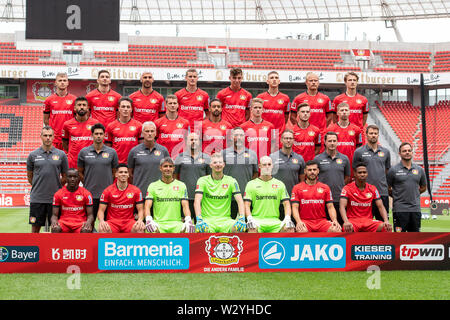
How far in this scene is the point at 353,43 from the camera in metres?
34.1

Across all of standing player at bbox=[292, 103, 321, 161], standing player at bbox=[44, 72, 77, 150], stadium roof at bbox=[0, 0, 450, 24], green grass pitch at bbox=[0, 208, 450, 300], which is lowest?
green grass pitch at bbox=[0, 208, 450, 300]

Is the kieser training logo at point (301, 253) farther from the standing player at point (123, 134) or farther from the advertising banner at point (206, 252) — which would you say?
Result: the standing player at point (123, 134)

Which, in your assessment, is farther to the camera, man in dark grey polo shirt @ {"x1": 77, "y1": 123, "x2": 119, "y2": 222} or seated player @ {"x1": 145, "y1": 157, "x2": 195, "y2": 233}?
man in dark grey polo shirt @ {"x1": 77, "y1": 123, "x2": 119, "y2": 222}

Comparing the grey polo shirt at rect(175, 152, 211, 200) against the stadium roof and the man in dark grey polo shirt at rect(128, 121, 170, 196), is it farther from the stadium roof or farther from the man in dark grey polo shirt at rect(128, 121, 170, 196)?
the stadium roof

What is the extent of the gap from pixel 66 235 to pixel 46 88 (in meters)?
26.0

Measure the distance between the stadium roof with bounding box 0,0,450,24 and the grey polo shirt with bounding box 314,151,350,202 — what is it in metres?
27.4

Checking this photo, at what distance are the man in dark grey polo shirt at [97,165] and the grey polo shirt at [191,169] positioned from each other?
984mm

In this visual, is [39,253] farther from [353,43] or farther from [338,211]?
[353,43]

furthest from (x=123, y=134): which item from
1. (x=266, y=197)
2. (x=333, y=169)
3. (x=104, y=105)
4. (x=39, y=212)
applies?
(x=333, y=169)

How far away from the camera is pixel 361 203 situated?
311 inches

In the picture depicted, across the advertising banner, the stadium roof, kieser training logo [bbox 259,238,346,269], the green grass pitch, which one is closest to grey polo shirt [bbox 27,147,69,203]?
the advertising banner

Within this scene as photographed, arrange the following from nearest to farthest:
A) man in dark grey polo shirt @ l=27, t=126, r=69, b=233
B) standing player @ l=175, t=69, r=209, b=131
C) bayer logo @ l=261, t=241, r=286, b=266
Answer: bayer logo @ l=261, t=241, r=286, b=266
man in dark grey polo shirt @ l=27, t=126, r=69, b=233
standing player @ l=175, t=69, r=209, b=131

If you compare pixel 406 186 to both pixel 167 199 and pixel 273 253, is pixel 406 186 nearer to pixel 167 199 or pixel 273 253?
pixel 273 253

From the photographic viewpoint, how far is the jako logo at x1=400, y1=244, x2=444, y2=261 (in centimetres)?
700
